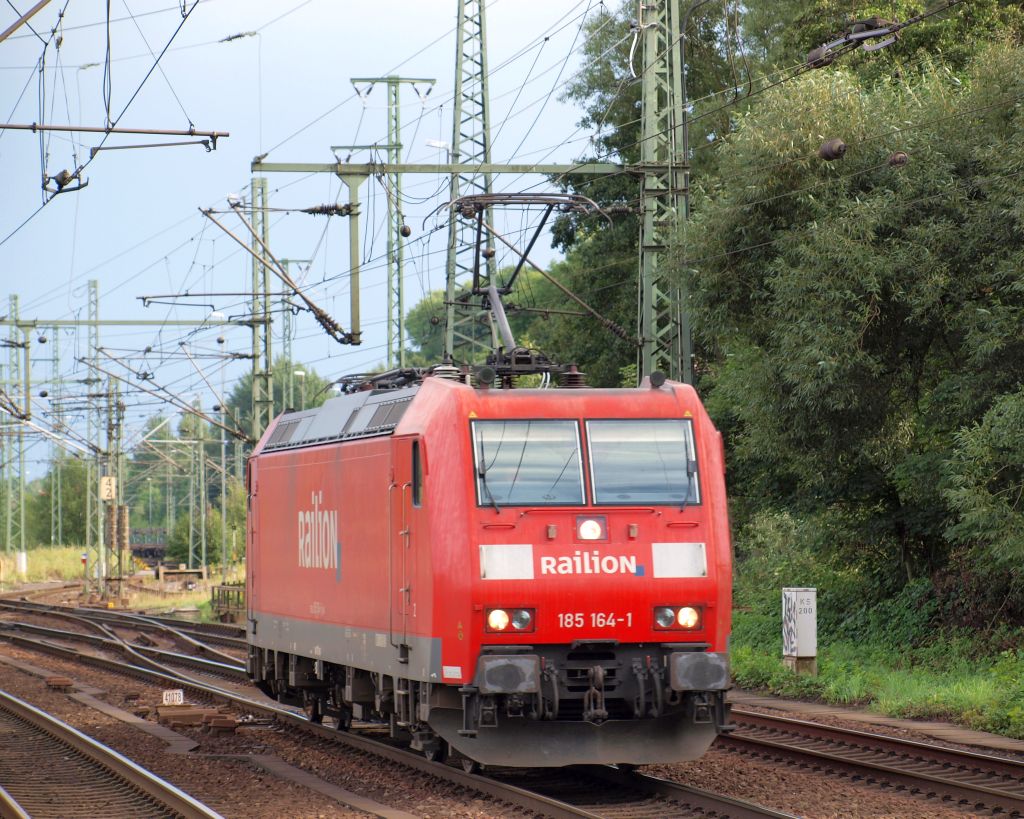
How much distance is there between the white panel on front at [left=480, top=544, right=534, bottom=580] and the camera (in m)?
11.7

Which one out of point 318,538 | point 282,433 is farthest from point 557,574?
point 282,433

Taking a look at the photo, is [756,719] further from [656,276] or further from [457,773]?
[656,276]

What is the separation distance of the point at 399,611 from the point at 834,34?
19550 mm


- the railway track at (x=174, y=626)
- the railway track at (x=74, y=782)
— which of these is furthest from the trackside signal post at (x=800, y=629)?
the railway track at (x=174, y=626)

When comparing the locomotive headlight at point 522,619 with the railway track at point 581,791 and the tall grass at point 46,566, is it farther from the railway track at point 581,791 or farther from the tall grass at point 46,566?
the tall grass at point 46,566

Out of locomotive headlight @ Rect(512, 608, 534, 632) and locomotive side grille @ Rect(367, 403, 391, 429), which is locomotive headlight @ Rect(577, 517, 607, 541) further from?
locomotive side grille @ Rect(367, 403, 391, 429)

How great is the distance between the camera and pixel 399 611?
41.9ft

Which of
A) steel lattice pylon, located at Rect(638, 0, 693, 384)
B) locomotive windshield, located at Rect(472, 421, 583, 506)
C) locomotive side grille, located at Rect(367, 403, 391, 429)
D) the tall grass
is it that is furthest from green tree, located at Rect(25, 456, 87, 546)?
locomotive windshield, located at Rect(472, 421, 583, 506)

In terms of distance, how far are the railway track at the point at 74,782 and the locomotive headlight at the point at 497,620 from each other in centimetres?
250

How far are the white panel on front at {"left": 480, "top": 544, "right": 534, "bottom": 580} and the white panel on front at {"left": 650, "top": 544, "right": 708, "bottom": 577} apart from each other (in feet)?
3.41

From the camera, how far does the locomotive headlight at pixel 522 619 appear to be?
11.6 metres

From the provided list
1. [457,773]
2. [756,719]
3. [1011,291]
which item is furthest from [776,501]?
[457,773]

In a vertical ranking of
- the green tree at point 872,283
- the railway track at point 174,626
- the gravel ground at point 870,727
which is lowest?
the railway track at point 174,626

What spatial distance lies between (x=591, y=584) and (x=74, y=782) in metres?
5.52
